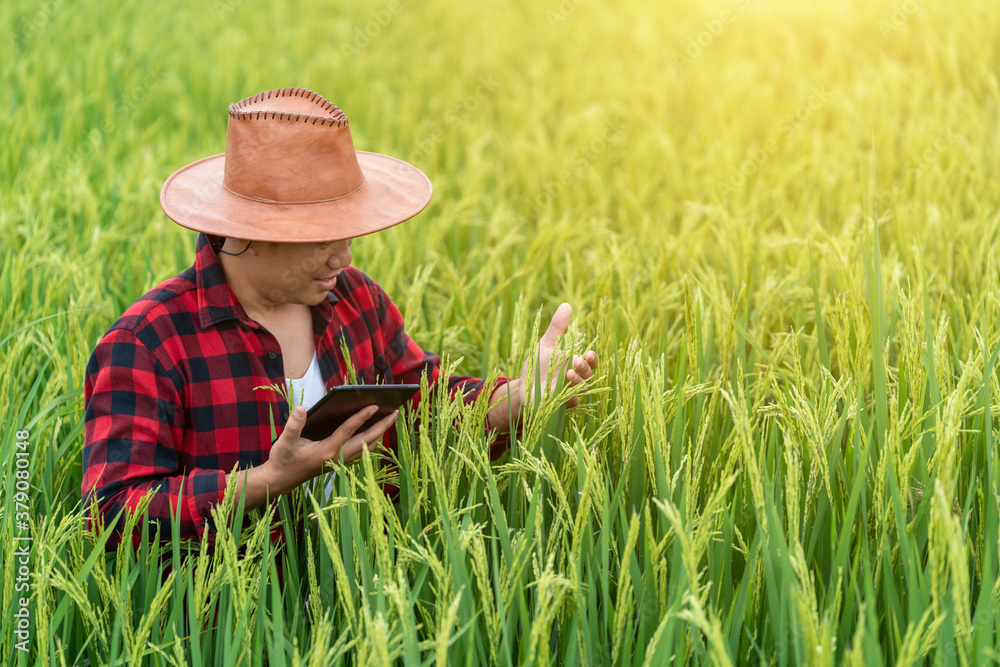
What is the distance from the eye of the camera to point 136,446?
1.44 meters

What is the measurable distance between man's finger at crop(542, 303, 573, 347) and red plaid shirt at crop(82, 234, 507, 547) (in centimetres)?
18

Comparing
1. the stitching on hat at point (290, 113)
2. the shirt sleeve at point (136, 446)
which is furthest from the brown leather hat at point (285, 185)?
the shirt sleeve at point (136, 446)

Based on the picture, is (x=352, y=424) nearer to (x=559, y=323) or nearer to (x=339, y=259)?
(x=339, y=259)

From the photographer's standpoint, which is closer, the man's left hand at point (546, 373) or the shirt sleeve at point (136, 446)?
the shirt sleeve at point (136, 446)

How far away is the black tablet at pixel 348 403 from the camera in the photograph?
1336mm

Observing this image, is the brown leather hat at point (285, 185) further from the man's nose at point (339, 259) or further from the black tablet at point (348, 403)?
the black tablet at point (348, 403)

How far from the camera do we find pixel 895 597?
1231mm

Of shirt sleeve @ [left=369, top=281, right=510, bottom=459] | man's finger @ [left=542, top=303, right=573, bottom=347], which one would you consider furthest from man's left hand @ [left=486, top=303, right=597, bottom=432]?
shirt sleeve @ [left=369, top=281, right=510, bottom=459]

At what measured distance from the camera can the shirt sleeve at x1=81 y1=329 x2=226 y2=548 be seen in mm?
1420

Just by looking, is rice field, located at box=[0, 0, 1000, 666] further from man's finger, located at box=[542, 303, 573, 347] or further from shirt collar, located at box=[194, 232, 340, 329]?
shirt collar, located at box=[194, 232, 340, 329]

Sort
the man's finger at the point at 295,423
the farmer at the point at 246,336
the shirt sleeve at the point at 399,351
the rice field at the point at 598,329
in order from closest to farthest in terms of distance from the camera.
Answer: the rice field at the point at 598,329
the man's finger at the point at 295,423
the farmer at the point at 246,336
the shirt sleeve at the point at 399,351

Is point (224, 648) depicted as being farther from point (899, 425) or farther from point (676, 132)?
point (676, 132)

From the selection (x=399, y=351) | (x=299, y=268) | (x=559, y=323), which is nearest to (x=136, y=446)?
(x=299, y=268)

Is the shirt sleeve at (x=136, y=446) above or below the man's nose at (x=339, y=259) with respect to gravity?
below
